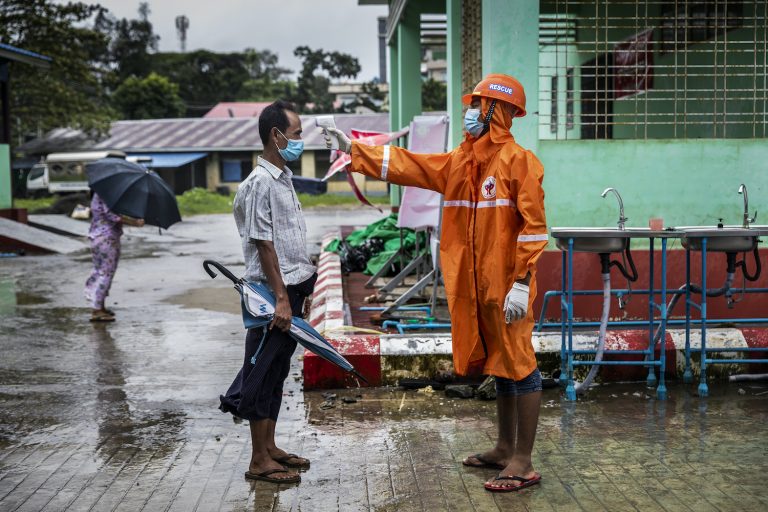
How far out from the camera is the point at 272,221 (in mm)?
5023

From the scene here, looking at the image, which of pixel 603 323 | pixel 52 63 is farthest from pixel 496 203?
pixel 52 63

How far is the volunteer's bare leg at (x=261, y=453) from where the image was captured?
5.05 metres

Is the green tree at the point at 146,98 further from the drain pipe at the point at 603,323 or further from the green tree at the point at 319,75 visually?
the drain pipe at the point at 603,323

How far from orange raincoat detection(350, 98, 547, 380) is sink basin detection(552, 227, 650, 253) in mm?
1425

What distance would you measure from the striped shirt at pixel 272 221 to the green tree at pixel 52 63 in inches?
1049

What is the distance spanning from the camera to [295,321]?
5.12 metres

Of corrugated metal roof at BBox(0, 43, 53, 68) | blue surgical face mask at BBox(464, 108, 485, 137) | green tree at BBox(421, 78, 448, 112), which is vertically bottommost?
blue surgical face mask at BBox(464, 108, 485, 137)

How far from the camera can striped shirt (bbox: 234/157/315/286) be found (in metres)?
5.00

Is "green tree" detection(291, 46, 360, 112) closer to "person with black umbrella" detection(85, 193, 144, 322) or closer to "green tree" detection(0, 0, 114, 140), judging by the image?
"green tree" detection(0, 0, 114, 140)

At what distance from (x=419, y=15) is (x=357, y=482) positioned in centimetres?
1287

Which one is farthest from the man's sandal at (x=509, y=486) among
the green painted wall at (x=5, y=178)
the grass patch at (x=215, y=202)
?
the grass patch at (x=215, y=202)

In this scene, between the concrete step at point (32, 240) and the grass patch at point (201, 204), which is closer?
the concrete step at point (32, 240)

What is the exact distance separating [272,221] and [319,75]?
70462 mm

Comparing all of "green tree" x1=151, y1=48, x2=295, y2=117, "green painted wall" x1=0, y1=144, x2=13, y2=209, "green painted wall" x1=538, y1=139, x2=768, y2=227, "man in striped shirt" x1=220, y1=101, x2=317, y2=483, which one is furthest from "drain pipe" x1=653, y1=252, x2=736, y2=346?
"green tree" x1=151, y1=48, x2=295, y2=117
